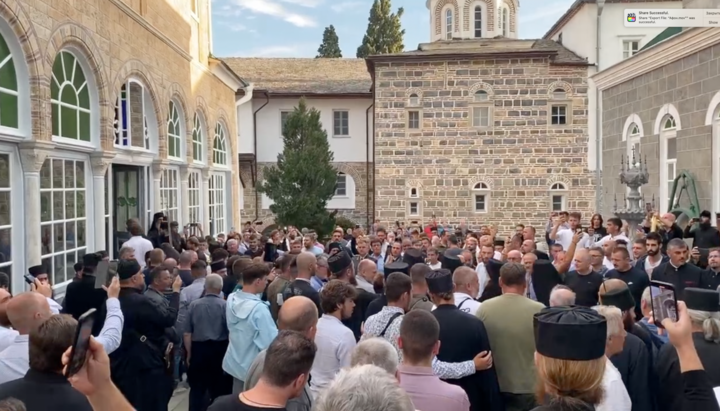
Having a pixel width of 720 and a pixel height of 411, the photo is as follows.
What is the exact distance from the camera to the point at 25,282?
29.2 ft

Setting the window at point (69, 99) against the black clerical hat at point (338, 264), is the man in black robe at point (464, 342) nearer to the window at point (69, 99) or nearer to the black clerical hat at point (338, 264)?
the black clerical hat at point (338, 264)

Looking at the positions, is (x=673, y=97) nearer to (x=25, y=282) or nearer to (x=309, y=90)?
(x=25, y=282)

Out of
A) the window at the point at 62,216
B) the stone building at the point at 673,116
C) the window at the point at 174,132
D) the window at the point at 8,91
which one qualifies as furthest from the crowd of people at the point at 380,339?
the window at the point at 174,132

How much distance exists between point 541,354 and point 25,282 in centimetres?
806

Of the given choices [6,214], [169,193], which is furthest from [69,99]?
[169,193]

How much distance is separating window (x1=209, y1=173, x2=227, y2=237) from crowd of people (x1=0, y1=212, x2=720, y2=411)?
1098 centimetres

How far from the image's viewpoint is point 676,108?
50.1ft

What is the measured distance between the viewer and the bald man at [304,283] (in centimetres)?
593

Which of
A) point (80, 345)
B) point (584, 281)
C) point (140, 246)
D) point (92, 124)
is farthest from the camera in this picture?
point (92, 124)

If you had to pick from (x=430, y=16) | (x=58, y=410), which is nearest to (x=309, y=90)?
(x=430, y=16)

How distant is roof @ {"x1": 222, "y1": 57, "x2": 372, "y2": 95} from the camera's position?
31734 millimetres

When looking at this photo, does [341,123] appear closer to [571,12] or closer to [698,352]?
[571,12]

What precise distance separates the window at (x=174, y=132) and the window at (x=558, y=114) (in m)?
15.4

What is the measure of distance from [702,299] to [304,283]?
10.9ft
